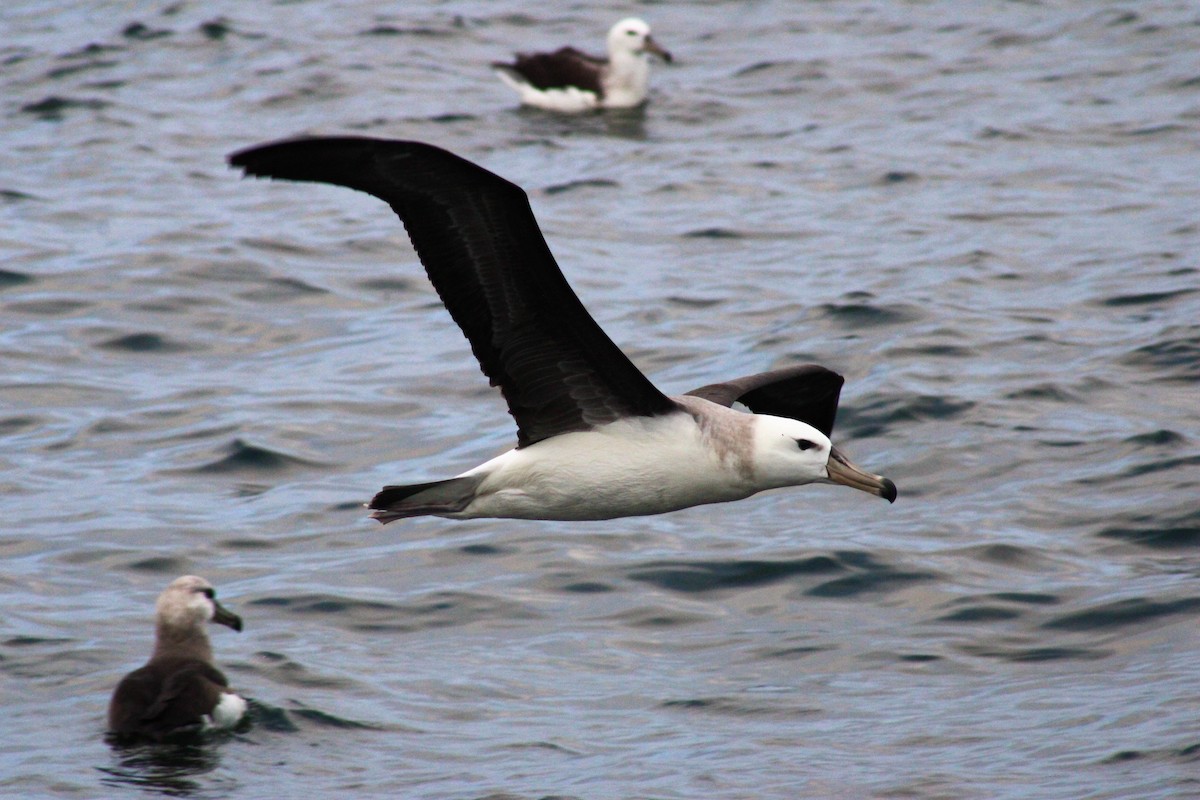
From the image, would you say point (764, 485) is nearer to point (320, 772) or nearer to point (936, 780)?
point (936, 780)

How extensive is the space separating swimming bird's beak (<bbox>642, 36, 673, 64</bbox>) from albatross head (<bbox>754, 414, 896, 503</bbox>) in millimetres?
13063

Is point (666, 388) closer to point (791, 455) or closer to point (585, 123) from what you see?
point (791, 455)

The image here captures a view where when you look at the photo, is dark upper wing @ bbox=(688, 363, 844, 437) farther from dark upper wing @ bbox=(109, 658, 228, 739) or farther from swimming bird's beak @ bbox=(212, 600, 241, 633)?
dark upper wing @ bbox=(109, 658, 228, 739)

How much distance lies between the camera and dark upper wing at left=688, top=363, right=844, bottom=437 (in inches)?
356

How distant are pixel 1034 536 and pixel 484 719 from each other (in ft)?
11.1

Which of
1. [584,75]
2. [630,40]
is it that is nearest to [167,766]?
[584,75]

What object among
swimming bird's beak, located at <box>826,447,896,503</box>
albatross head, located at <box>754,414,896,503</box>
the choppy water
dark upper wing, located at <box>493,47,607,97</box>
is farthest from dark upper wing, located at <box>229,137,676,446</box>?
dark upper wing, located at <box>493,47,607,97</box>

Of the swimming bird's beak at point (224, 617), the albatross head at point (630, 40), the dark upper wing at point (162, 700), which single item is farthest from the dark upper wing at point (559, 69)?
the dark upper wing at point (162, 700)

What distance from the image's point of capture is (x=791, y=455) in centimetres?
755

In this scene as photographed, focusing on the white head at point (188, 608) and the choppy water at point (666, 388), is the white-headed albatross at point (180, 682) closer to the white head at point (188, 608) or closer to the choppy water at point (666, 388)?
the white head at point (188, 608)

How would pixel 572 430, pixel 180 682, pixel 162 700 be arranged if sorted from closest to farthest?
pixel 572 430 < pixel 162 700 < pixel 180 682

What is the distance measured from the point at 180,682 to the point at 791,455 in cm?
311

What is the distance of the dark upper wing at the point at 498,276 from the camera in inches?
253

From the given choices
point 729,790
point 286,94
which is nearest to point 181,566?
point 729,790
